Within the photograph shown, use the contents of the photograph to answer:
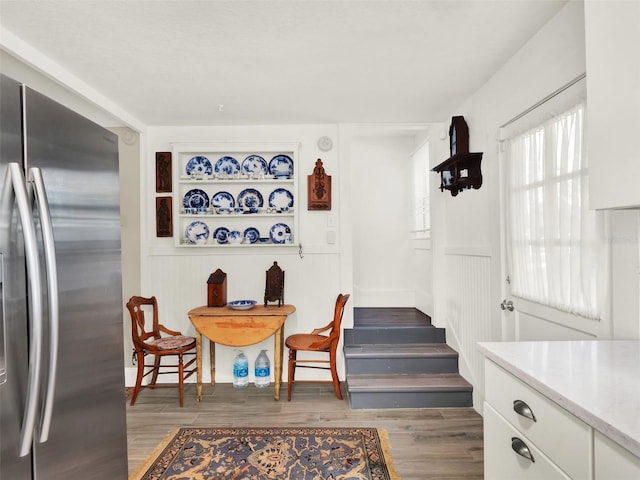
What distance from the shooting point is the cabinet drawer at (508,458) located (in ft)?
3.08

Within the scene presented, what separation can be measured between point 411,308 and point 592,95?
3222 mm

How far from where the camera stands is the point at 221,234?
3281 mm

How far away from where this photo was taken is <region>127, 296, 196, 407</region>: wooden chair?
9.12 feet

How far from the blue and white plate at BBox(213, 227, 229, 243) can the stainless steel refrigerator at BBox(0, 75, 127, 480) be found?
1.95 metres

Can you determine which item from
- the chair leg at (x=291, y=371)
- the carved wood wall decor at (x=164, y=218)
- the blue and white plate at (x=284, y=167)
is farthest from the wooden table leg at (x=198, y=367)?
the blue and white plate at (x=284, y=167)

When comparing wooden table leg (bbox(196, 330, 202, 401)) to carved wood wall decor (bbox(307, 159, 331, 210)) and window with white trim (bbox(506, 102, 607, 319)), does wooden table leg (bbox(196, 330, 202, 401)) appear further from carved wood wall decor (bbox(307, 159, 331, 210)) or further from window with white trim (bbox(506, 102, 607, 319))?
window with white trim (bbox(506, 102, 607, 319))

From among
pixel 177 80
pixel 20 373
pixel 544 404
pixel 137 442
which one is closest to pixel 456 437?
pixel 544 404

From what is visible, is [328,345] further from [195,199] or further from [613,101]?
[613,101]

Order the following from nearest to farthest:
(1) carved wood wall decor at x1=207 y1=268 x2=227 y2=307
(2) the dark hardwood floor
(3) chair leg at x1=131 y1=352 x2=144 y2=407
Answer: (2) the dark hardwood floor < (3) chair leg at x1=131 y1=352 x2=144 y2=407 < (1) carved wood wall decor at x1=207 y1=268 x2=227 y2=307

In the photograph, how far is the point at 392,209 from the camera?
4.31m

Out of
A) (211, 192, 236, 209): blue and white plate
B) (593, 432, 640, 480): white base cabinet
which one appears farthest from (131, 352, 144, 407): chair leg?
(593, 432, 640, 480): white base cabinet

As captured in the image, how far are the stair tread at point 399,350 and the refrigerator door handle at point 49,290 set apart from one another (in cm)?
234

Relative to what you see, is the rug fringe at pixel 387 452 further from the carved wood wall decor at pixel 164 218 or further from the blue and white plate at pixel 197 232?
the carved wood wall decor at pixel 164 218

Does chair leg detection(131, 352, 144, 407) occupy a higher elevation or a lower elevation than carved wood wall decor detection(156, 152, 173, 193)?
lower
